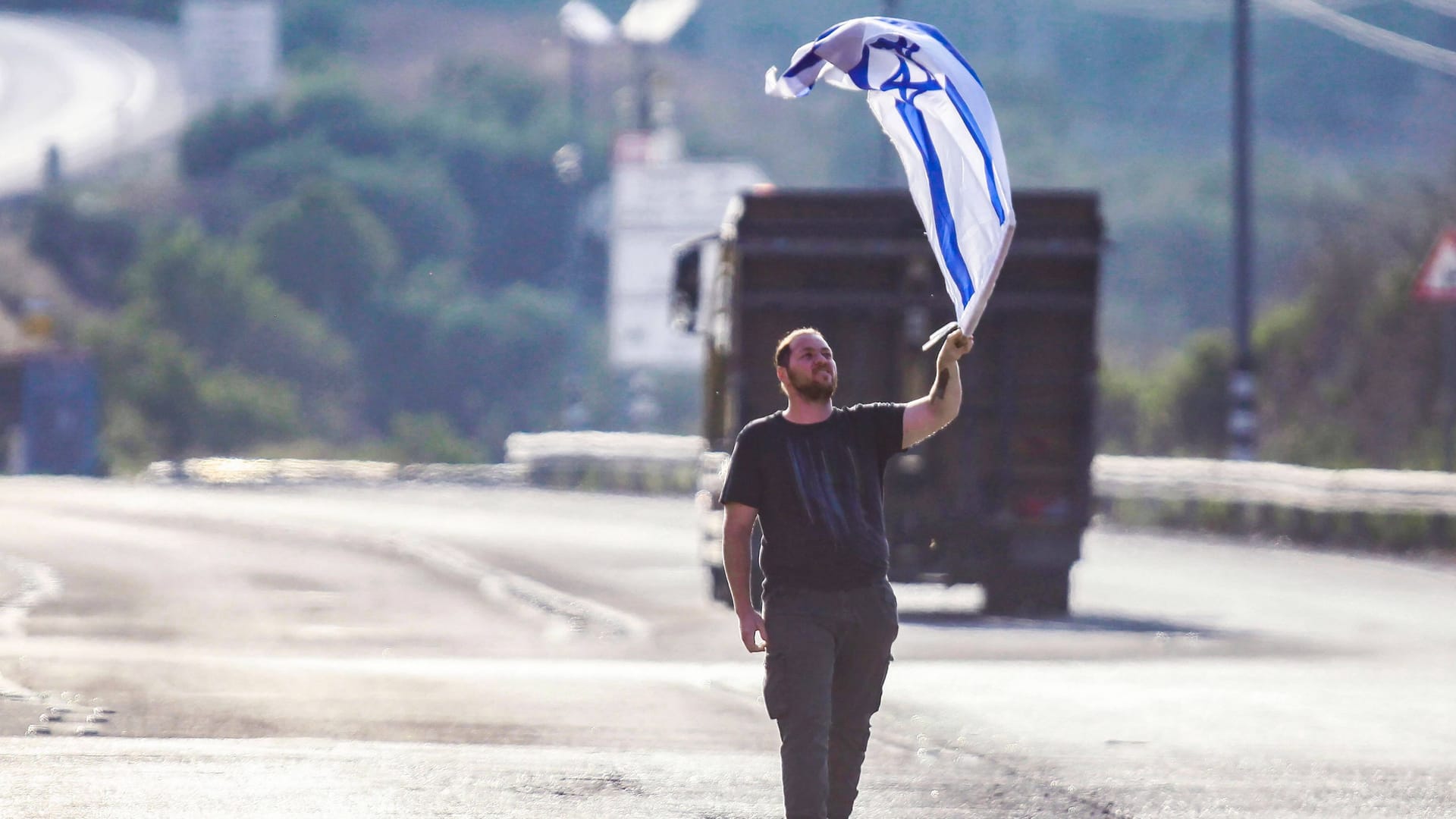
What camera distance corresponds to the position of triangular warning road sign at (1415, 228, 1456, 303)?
2878 centimetres

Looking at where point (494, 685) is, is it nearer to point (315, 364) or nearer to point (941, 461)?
point (941, 461)

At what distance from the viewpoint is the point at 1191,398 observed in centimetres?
4581

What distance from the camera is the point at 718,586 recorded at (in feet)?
65.4

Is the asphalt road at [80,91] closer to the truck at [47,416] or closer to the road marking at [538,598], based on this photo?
the truck at [47,416]

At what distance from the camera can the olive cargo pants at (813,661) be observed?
26.5ft

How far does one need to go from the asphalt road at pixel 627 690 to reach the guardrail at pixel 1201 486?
7.26ft

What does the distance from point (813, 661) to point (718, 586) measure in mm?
11876

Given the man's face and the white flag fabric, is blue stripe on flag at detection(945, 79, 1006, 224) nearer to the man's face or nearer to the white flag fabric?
the white flag fabric

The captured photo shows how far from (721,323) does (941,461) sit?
192 centimetres

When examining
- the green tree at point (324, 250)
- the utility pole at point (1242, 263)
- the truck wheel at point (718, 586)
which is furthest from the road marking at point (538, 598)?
the green tree at point (324, 250)

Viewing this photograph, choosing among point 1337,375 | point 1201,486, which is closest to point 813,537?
point 1201,486

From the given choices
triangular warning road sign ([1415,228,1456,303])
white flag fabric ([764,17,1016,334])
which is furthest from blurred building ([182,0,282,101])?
white flag fabric ([764,17,1016,334])

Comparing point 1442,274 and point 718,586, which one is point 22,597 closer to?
point 718,586

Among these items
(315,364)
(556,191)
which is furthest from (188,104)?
(315,364)
